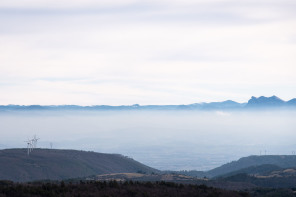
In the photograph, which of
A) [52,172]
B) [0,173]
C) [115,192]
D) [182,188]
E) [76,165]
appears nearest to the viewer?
[115,192]

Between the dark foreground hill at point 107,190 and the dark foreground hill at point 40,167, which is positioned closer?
the dark foreground hill at point 107,190

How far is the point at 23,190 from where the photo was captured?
41.4 metres

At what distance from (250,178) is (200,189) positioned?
2936 inches

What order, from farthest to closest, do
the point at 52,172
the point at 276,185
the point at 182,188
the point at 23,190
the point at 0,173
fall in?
the point at 52,172
the point at 0,173
the point at 276,185
the point at 182,188
the point at 23,190

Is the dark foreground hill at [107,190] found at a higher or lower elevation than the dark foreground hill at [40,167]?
higher

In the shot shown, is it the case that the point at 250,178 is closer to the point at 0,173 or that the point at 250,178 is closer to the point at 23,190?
the point at 0,173

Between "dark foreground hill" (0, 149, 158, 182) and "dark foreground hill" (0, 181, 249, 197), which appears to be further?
"dark foreground hill" (0, 149, 158, 182)

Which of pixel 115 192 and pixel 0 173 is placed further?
pixel 0 173

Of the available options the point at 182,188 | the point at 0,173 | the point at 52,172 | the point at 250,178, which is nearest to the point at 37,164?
the point at 52,172

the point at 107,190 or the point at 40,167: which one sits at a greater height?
the point at 107,190

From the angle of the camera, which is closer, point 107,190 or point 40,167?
point 107,190

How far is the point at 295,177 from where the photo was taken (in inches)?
4747

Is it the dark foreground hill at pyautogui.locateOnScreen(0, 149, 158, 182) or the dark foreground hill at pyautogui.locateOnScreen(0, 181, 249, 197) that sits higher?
the dark foreground hill at pyautogui.locateOnScreen(0, 181, 249, 197)

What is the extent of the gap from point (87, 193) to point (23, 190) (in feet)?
15.7
